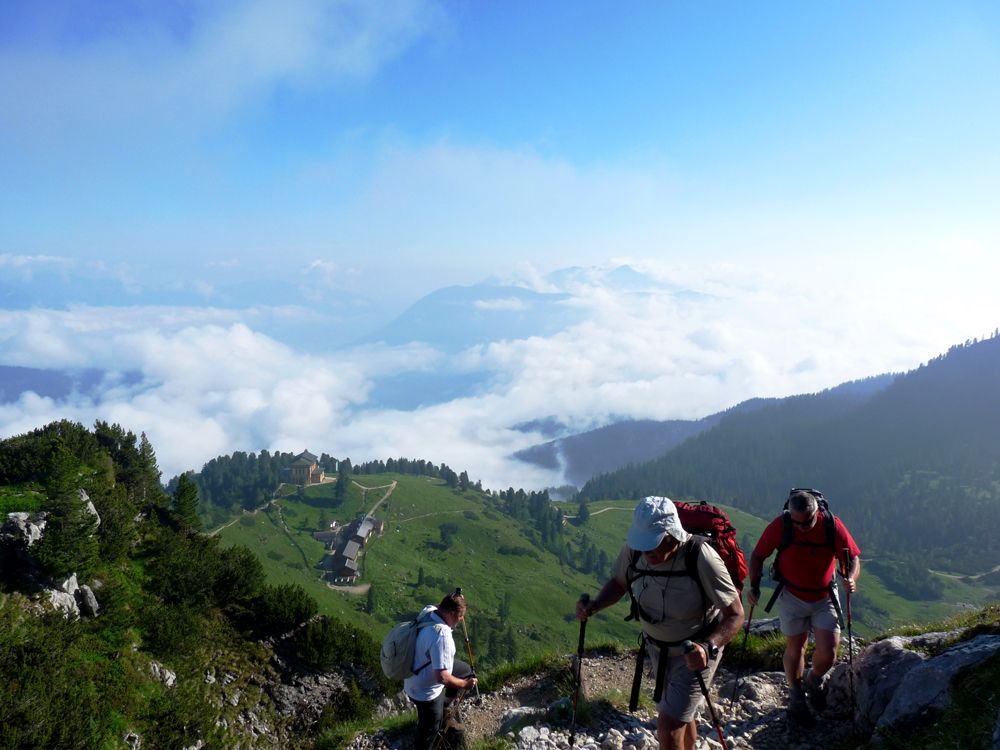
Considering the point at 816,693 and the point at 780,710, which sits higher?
the point at 816,693

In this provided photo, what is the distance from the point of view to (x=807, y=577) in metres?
9.44

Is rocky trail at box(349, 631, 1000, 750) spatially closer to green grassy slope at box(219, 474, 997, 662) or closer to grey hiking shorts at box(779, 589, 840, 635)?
grey hiking shorts at box(779, 589, 840, 635)

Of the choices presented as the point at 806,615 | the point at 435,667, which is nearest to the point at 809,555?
the point at 806,615

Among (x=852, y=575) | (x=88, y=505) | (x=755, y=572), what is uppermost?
(x=755, y=572)

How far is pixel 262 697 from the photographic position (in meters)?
26.9

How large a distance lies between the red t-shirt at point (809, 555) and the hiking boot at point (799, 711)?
1620 millimetres

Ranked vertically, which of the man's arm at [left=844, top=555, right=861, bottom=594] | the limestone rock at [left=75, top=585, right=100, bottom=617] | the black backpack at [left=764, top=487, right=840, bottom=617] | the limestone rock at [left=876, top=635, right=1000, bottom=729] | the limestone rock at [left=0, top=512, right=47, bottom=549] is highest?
the black backpack at [left=764, top=487, right=840, bottom=617]

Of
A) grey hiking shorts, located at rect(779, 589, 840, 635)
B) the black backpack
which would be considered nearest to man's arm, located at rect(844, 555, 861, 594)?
the black backpack

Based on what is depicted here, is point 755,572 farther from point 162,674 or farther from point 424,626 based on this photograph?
point 162,674

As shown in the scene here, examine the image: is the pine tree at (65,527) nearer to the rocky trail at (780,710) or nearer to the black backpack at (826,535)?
the rocky trail at (780,710)

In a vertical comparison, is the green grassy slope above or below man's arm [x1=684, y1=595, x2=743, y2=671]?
below

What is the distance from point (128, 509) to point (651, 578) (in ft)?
123

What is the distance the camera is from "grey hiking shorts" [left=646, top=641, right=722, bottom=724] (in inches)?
284

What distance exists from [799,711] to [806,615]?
159 centimetres
